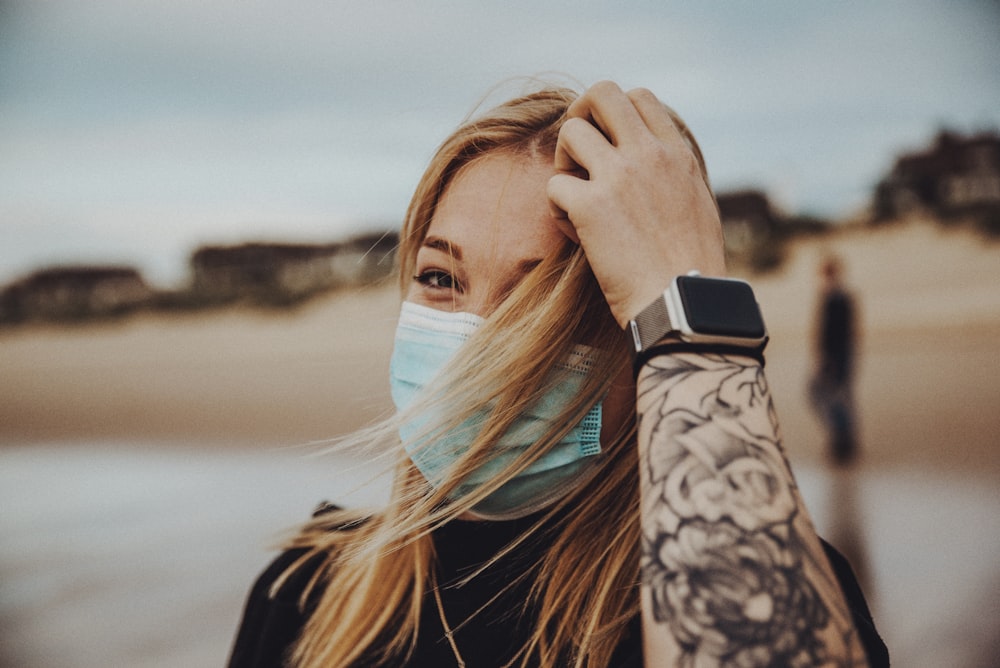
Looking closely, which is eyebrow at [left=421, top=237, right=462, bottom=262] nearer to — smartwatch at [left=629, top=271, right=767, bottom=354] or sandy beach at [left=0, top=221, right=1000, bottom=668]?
sandy beach at [left=0, top=221, right=1000, bottom=668]

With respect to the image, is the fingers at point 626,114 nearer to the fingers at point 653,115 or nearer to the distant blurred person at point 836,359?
the fingers at point 653,115

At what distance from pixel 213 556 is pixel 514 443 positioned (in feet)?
21.5

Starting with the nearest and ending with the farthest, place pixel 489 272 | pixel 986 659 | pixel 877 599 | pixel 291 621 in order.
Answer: pixel 489 272, pixel 291 621, pixel 986 659, pixel 877 599

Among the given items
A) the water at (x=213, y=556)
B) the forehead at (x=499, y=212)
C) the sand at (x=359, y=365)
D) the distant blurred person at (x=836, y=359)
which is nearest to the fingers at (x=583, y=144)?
the forehead at (x=499, y=212)

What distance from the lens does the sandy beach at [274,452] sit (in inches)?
204

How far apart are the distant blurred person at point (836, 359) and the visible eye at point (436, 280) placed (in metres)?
8.20

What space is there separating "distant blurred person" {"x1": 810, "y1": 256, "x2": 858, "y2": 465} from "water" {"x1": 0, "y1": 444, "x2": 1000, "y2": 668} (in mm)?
716

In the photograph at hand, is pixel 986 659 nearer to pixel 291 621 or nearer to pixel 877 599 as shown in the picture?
pixel 877 599

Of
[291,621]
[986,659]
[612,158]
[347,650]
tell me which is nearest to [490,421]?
[612,158]

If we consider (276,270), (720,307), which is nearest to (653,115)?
(720,307)

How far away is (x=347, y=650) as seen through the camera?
57.9 inches

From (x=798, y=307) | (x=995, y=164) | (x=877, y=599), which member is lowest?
(x=798, y=307)

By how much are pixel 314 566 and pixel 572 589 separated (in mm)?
668

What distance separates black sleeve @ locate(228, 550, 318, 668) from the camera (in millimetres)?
1560
